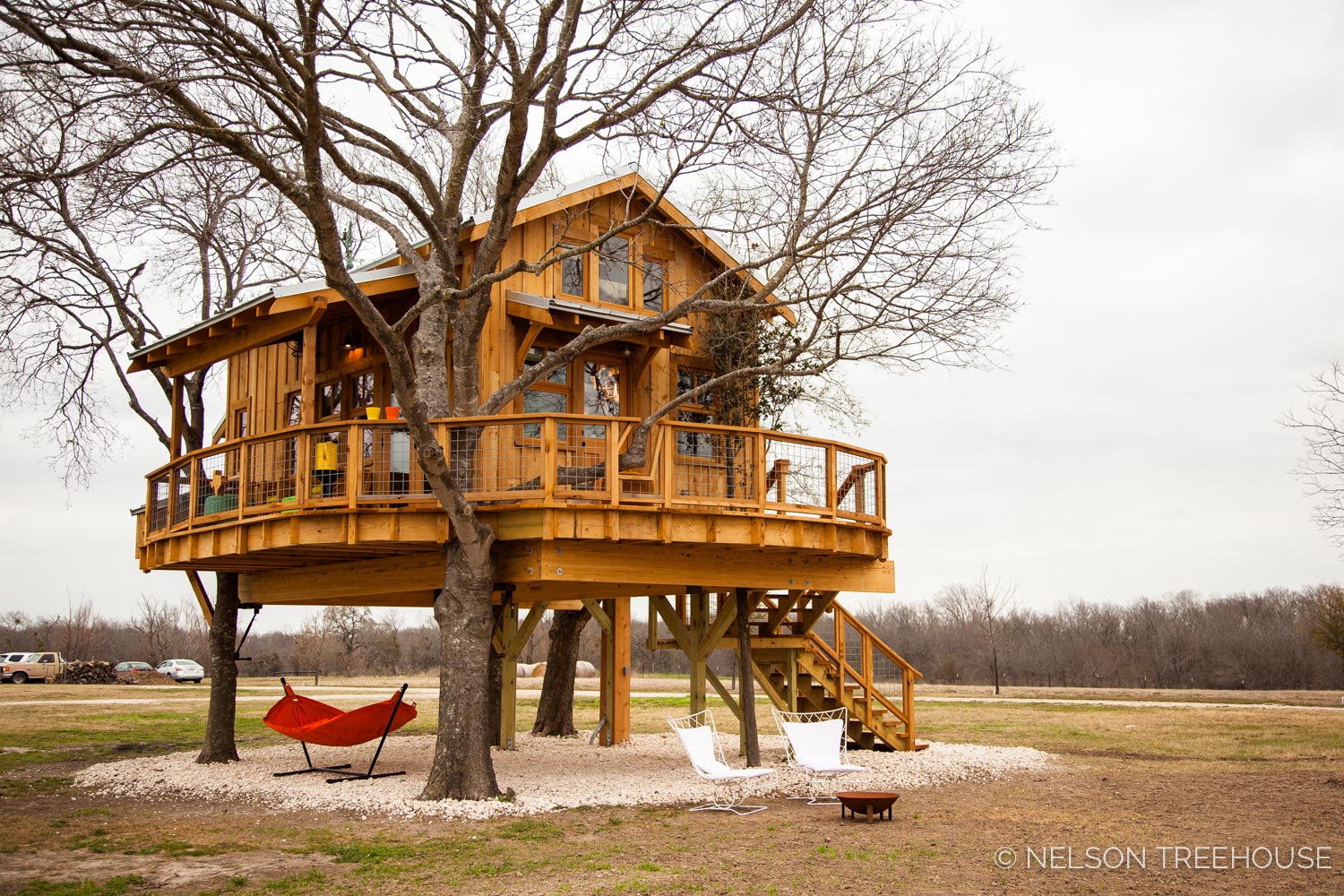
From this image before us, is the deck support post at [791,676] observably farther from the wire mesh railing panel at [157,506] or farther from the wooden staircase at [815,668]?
the wire mesh railing panel at [157,506]

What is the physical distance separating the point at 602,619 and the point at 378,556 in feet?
17.9

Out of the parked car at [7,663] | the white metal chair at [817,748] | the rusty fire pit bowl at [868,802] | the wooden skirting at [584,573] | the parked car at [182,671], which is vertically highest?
the wooden skirting at [584,573]

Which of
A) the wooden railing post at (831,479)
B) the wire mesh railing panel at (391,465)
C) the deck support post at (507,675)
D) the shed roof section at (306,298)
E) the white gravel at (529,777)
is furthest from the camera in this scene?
the deck support post at (507,675)

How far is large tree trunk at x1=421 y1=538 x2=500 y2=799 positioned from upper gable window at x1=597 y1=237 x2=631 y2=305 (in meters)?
6.21

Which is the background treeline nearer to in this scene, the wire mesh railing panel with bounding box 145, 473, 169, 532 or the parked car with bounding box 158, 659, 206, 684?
the parked car with bounding box 158, 659, 206, 684

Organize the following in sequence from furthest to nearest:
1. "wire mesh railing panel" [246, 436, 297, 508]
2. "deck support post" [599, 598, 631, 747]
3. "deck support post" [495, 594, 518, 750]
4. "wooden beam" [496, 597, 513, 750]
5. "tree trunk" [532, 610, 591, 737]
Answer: "tree trunk" [532, 610, 591, 737]
"deck support post" [599, 598, 631, 747]
"wooden beam" [496, 597, 513, 750]
"deck support post" [495, 594, 518, 750]
"wire mesh railing panel" [246, 436, 297, 508]

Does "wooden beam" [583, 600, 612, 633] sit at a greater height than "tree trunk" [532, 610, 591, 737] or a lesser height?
greater

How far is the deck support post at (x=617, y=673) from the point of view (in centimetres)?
1998

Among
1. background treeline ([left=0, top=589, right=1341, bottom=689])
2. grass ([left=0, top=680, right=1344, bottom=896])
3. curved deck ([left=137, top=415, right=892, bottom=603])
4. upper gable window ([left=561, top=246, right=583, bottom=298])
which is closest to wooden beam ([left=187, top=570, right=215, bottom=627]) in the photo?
curved deck ([left=137, top=415, right=892, bottom=603])

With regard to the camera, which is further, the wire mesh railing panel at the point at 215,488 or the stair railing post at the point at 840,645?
the stair railing post at the point at 840,645

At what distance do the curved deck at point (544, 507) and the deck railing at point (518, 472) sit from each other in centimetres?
3

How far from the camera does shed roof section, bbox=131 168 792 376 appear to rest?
47.8 ft

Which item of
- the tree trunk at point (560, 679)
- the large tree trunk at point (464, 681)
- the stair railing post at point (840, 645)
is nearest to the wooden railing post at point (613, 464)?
the large tree trunk at point (464, 681)

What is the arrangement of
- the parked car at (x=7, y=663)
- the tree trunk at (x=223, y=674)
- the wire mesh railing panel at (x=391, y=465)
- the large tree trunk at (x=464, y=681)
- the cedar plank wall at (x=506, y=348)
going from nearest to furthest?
1. the large tree trunk at (x=464, y=681)
2. the wire mesh railing panel at (x=391, y=465)
3. the cedar plank wall at (x=506, y=348)
4. the tree trunk at (x=223, y=674)
5. the parked car at (x=7, y=663)
